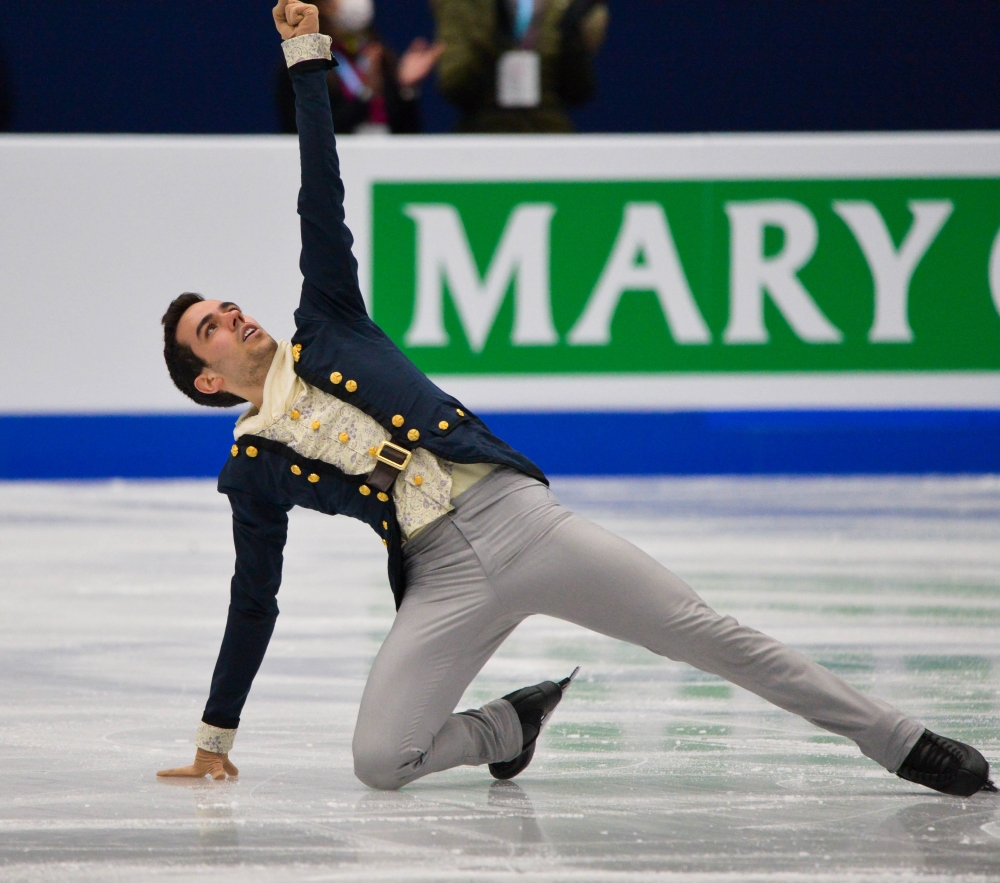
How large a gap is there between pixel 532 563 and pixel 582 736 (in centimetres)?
55

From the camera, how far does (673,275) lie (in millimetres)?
6484

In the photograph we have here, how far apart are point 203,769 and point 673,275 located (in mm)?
4296

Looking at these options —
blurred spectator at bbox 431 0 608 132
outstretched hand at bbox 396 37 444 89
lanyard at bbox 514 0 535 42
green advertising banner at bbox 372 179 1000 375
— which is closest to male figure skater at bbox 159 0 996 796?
green advertising banner at bbox 372 179 1000 375

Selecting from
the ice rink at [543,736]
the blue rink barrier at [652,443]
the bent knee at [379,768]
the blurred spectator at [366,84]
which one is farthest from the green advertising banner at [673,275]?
the bent knee at [379,768]

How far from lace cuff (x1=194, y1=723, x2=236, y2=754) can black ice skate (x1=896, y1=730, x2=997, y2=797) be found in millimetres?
1098

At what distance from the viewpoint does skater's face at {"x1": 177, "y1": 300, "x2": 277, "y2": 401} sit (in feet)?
8.46

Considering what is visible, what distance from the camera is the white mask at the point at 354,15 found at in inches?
273

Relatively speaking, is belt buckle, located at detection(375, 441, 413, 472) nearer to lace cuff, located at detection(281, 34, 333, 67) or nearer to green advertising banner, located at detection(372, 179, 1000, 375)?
lace cuff, located at detection(281, 34, 333, 67)

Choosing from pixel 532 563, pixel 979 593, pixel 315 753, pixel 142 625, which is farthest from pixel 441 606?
pixel 979 593

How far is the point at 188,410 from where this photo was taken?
652cm

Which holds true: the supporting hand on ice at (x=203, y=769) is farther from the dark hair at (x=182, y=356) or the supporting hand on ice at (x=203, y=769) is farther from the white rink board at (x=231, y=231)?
the white rink board at (x=231, y=231)

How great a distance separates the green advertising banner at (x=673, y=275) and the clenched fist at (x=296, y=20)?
3.87 meters

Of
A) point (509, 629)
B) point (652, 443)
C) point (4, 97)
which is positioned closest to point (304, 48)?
point (509, 629)

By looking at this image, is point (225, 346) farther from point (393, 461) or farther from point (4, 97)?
point (4, 97)
